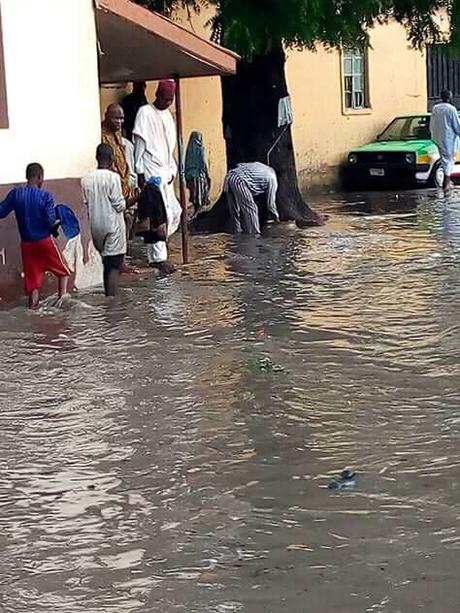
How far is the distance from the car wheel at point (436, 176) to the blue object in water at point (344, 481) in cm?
1821

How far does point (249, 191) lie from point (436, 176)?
868 cm

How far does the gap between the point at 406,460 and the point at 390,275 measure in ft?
19.4

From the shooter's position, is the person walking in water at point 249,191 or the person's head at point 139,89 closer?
the person walking in water at point 249,191

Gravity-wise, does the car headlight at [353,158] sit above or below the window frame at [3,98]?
below

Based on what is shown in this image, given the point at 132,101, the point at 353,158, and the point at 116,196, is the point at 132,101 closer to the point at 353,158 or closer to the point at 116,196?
the point at 353,158

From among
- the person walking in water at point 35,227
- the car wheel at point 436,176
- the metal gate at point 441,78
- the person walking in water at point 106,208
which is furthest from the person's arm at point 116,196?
the metal gate at point 441,78

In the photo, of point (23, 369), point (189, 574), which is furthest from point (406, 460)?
point (23, 369)

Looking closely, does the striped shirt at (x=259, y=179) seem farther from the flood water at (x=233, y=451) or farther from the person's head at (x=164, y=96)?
the flood water at (x=233, y=451)

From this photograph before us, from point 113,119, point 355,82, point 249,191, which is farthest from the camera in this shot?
point 355,82

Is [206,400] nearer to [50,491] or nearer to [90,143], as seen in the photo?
[50,491]

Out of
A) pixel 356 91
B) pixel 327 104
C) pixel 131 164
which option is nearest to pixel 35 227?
pixel 131 164

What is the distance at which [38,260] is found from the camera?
32.9 feet

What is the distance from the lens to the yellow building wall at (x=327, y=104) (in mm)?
21875

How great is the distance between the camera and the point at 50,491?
540 centimetres
